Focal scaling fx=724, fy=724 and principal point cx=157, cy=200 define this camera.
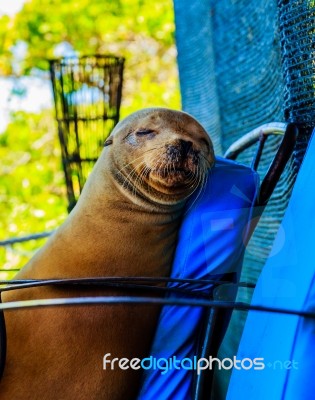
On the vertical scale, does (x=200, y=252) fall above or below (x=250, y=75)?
below

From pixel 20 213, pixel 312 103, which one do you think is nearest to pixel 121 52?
pixel 20 213

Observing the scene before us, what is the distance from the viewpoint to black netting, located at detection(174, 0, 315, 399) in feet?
5.39

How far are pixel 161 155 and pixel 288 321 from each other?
55 cm

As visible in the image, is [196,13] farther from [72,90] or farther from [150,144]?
[150,144]

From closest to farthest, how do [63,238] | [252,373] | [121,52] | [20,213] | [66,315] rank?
[252,373]
[66,315]
[63,238]
[20,213]
[121,52]

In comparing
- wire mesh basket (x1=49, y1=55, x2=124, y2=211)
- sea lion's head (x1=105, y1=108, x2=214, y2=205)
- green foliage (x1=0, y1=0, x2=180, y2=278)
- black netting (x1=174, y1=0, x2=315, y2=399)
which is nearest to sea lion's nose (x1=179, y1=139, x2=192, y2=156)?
sea lion's head (x1=105, y1=108, x2=214, y2=205)

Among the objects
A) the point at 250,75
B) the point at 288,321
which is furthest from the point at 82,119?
the point at 288,321

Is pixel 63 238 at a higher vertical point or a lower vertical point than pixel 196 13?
lower

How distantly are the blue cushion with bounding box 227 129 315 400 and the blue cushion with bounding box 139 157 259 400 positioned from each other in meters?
0.14

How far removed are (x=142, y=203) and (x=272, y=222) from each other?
634 mm

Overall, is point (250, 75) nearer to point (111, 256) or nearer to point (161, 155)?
point (161, 155)

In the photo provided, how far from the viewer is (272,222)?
209cm

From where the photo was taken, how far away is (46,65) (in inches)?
250

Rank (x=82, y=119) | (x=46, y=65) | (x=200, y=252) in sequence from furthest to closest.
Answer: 1. (x=46, y=65)
2. (x=82, y=119)
3. (x=200, y=252)
